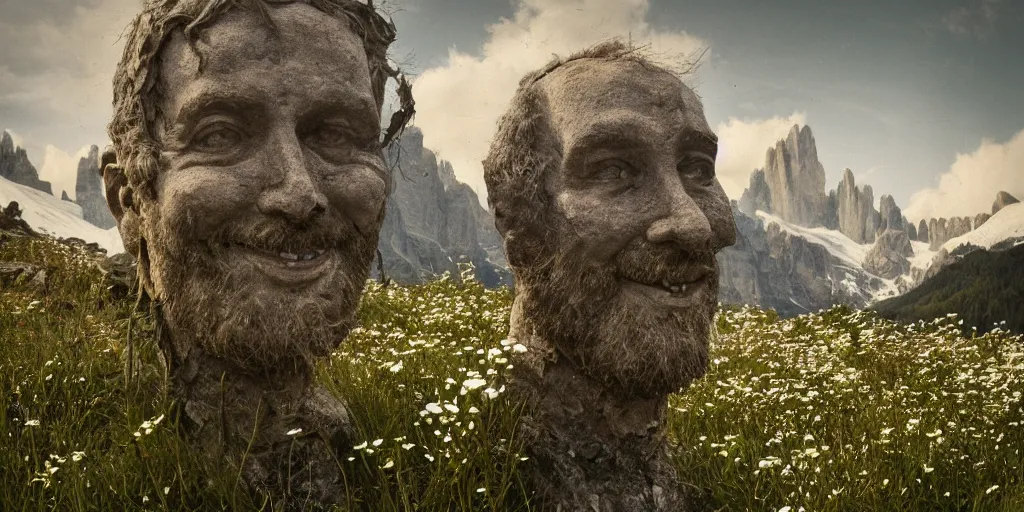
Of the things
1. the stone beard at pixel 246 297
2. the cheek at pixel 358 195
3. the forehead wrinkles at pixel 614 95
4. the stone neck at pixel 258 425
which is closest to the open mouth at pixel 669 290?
the forehead wrinkles at pixel 614 95

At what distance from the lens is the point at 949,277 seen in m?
17.2

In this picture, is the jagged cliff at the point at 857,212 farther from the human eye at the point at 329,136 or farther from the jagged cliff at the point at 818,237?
the human eye at the point at 329,136

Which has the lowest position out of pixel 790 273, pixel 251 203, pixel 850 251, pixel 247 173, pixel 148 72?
pixel 251 203

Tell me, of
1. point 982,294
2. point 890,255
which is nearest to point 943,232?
point 890,255

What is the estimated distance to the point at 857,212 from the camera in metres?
140

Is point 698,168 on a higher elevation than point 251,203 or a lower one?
higher

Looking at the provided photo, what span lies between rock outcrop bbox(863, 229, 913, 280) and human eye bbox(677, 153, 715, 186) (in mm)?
147497

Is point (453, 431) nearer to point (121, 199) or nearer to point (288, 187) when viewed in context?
point (288, 187)

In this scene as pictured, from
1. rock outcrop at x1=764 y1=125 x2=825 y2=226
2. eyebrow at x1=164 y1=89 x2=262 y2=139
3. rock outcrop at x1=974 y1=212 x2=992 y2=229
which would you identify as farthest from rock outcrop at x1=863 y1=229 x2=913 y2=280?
eyebrow at x1=164 y1=89 x2=262 y2=139

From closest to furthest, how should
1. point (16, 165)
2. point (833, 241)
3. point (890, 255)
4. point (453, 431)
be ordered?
point (453, 431) < point (16, 165) < point (890, 255) < point (833, 241)

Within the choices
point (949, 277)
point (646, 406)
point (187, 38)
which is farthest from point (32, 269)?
point (949, 277)

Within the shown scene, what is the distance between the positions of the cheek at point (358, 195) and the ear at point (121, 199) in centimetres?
84

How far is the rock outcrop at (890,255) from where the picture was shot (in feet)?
439

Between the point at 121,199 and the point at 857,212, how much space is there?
15393 centimetres
